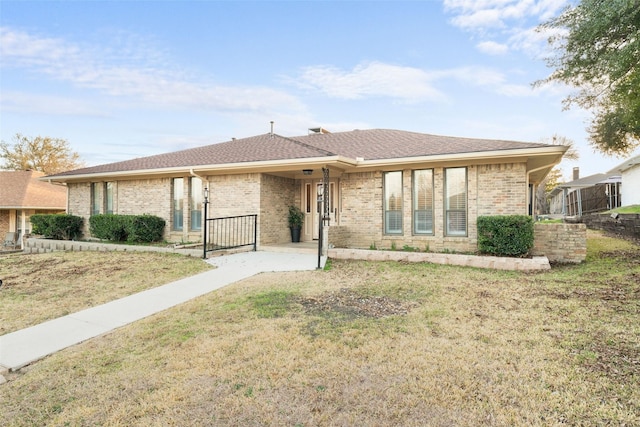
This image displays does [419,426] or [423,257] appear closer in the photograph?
[419,426]

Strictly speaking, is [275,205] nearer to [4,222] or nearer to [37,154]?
[4,222]

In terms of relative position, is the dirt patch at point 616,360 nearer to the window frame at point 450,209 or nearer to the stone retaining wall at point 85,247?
the window frame at point 450,209

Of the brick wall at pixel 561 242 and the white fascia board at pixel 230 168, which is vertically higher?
the white fascia board at pixel 230 168

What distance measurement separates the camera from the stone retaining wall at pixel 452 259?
794cm

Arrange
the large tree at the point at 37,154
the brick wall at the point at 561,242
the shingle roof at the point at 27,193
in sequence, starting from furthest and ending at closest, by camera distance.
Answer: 1. the large tree at the point at 37,154
2. the shingle roof at the point at 27,193
3. the brick wall at the point at 561,242

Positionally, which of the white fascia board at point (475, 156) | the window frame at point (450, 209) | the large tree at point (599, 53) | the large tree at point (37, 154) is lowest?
the window frame at point (450, 209)

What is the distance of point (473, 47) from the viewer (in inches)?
462

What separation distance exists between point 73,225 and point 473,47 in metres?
16.5

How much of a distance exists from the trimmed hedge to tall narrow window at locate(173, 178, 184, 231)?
1.47 feet

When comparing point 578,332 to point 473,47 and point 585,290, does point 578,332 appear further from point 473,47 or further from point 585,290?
point 473,47

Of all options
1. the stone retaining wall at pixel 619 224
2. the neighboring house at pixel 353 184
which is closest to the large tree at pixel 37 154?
the neighboring house at pixel 353 184

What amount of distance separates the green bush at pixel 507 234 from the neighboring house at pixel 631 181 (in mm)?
14665

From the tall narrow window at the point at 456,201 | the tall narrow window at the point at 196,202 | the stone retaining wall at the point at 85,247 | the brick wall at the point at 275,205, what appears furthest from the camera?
the tall narrow window at the point at 196,202

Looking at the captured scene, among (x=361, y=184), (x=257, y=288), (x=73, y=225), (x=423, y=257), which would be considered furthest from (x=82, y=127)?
(x=423, y=257)
